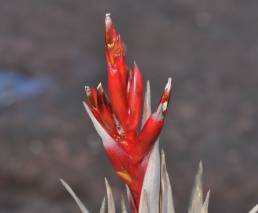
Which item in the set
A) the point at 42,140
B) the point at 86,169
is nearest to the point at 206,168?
the point at 86,169

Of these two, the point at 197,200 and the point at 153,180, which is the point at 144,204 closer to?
the point at 153,180

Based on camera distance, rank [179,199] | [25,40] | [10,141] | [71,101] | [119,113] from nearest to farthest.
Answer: [119,113] < [179,199] < [10,141] < [71,101] < [25,40]

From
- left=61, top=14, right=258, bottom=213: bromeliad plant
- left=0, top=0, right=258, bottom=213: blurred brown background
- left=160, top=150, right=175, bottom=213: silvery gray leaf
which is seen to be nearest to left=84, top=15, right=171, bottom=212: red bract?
left=61, top=14, right=258, bottom=213: bromeliad plant

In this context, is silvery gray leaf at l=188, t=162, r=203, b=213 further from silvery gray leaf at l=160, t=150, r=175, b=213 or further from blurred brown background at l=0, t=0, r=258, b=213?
blurred brown background at l=0, t=0, r=258, b=213

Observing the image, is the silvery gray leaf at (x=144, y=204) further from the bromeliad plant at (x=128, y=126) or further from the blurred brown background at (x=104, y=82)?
the blurred brown background at (x=104, y=82)

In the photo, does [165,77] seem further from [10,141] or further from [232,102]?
[10,141]

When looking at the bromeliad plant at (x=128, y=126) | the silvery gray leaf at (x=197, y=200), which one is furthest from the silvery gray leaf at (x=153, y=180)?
the silvery gray leaf at (x=197, y=200)

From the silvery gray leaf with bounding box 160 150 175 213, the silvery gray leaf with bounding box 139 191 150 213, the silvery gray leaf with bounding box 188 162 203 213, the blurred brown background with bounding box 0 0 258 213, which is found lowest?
the blurred brown background with bounding box 0 0 258 213

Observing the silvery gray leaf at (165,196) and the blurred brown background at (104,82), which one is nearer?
the silvery gray leaf at (165,196)
